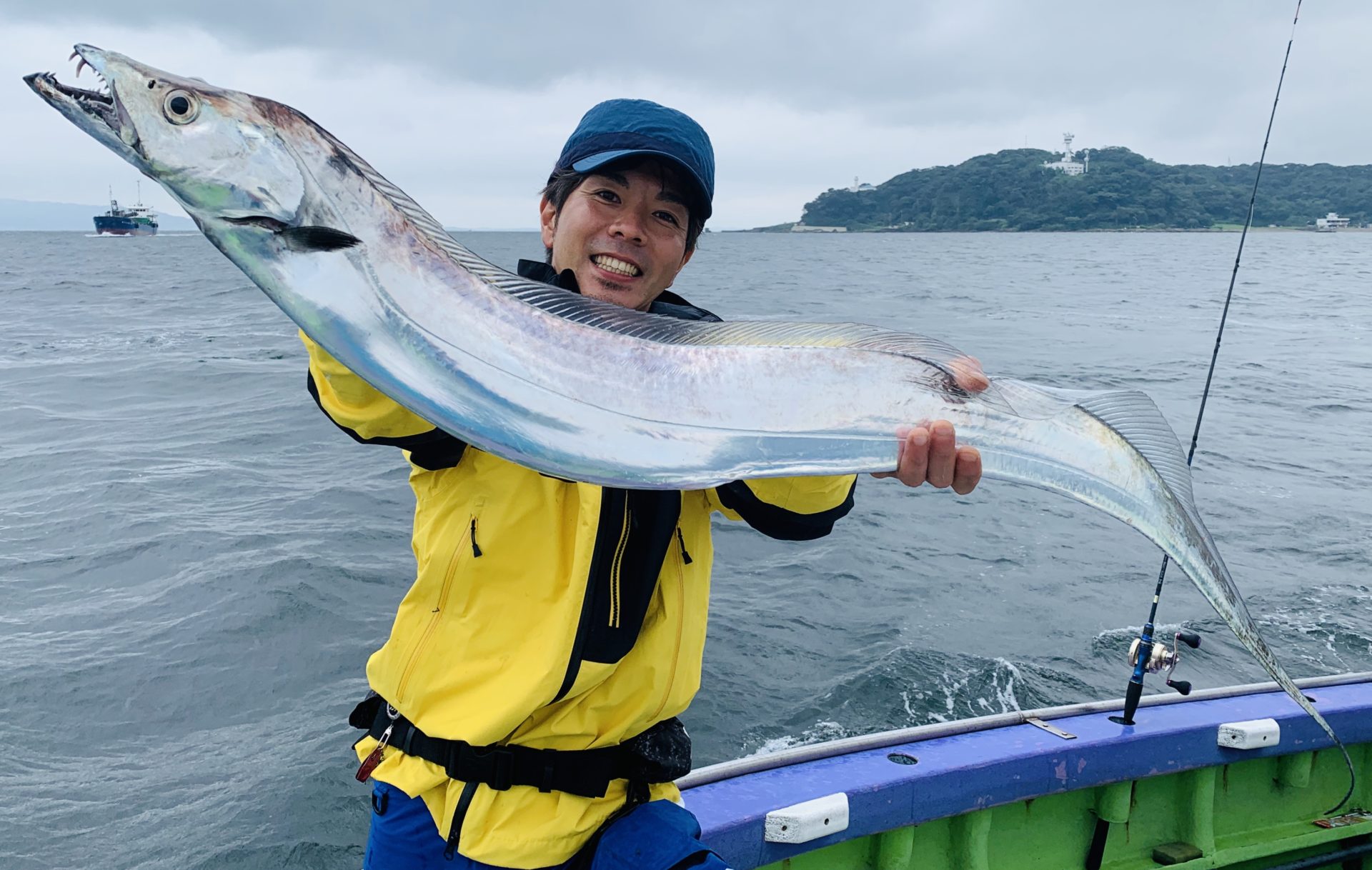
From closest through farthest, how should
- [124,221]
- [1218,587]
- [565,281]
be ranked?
[1218,587] < [565,281] < [124,221]

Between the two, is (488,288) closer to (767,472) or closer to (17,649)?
(767,472)

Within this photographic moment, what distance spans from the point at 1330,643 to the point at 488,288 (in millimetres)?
9003

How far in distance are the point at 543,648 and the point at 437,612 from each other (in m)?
0.33

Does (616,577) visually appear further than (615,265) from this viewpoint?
No

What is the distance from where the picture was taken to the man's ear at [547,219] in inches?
120

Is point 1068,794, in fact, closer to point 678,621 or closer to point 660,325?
point 678,621

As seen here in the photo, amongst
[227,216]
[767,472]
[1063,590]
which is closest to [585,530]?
[767,472]

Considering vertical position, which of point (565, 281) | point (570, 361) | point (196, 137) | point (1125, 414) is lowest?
point (1125, 414)

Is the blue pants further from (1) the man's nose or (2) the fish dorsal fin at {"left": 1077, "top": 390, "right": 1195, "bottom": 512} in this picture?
(1) the man's nose

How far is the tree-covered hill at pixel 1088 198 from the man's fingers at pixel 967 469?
87.6 metres

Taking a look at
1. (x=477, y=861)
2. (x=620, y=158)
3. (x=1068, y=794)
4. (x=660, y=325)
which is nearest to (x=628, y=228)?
(x=620, y=158)

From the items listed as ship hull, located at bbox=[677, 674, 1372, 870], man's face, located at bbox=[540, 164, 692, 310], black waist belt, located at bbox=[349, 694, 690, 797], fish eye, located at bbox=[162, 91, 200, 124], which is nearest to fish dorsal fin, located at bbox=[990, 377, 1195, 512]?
man's face, located at bbox=[540, 164, 692, 310]

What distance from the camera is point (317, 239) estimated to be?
5.78 feet

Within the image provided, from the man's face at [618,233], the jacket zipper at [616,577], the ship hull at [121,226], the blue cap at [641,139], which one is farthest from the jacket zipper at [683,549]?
the ship hull at [121,226]
